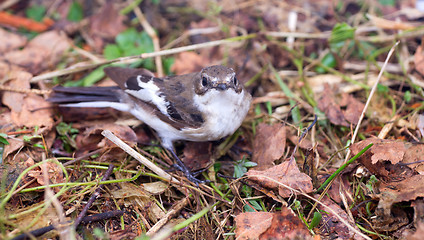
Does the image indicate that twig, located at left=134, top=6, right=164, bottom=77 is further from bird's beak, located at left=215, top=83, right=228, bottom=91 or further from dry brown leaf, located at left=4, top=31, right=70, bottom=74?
bird's beak, located at left=215, top=83, right=228, bottom=91

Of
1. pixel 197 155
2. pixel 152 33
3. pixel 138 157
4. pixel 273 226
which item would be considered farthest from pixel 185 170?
pixel 152 33

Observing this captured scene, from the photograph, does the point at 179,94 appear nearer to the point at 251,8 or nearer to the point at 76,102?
the point at 76,102

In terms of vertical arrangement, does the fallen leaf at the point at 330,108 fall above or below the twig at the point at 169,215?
above

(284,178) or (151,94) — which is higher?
(151,94)

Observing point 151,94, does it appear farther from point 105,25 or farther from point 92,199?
Answer: point 105,25

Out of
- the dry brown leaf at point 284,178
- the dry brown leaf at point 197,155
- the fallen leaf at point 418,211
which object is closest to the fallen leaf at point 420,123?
the fallen leaf at point 418,211

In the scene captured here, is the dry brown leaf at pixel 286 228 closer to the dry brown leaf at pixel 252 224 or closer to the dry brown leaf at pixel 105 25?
the dry brown leaf at pixel 252 224
